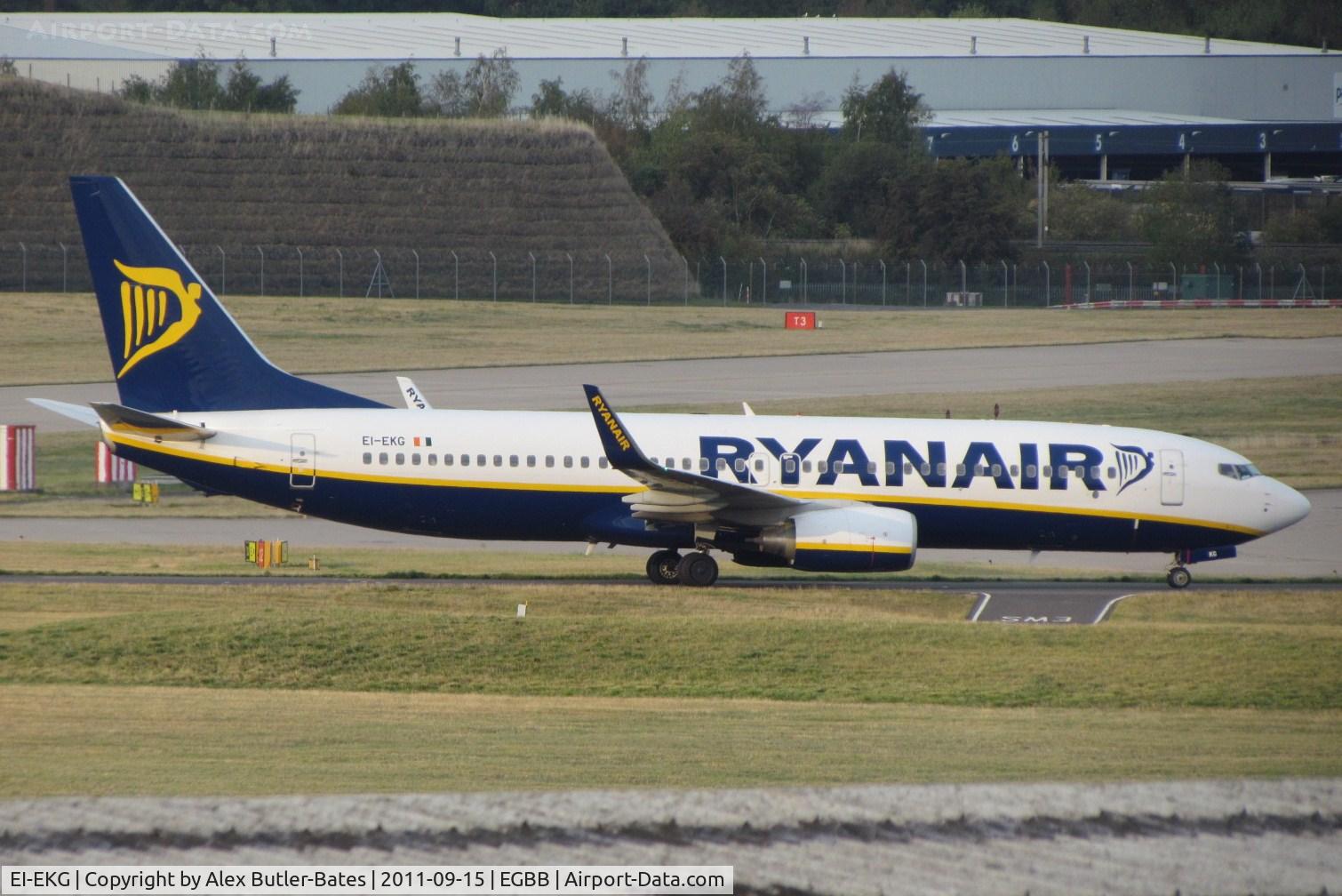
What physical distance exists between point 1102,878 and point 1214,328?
8693 centimetres

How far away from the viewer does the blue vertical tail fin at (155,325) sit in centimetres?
3086

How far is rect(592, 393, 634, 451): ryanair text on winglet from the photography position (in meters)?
28.1

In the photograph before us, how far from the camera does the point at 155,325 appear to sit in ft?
102

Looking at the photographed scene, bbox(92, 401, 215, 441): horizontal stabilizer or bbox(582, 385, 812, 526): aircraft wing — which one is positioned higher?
bbox(92, 401, 215, 441): horizontal stabilizer

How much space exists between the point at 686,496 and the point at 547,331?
185 ft

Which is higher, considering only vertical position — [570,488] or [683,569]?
[570,488]

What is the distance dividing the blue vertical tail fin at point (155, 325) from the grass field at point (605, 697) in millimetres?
A: 5322

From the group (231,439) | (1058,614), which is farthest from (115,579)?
(1058,614)

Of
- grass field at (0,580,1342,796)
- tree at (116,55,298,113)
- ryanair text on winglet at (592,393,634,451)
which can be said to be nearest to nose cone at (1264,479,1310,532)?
grass field at (0,580,1342,796)

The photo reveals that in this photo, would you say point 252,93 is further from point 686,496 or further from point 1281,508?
point 1281,508

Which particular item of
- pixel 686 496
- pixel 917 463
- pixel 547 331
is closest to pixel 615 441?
pixel 686 496

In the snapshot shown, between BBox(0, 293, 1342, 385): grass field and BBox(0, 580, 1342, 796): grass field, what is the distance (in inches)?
1847

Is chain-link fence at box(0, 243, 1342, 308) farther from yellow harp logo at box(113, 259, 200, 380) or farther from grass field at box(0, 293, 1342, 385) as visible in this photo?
yellow harp logo at box(113, 259, 200, 380)

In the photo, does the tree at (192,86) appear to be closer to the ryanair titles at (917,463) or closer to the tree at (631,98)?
the tree at (631,98)
